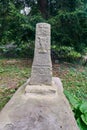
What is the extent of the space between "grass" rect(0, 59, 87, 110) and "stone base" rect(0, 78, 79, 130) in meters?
1.25

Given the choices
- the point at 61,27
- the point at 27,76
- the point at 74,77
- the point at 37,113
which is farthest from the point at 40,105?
the point at 61,27

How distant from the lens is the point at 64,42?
7.08 metres

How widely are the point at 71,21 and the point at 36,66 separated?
331 cm

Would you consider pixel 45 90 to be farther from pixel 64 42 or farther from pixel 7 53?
pixel 7 53

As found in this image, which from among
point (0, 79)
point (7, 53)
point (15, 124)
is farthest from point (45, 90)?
point (7, 53)

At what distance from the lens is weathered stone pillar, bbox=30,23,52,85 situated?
3.96 metres

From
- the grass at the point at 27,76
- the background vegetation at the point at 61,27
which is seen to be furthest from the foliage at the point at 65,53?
the grass at the point at 27,76

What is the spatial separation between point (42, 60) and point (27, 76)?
2152mm

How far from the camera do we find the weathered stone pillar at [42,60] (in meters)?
3.96

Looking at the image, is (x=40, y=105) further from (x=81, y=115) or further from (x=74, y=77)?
(x=74, y=77)

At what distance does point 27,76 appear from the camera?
6.06 meters

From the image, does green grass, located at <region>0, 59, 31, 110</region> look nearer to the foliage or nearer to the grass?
the grass

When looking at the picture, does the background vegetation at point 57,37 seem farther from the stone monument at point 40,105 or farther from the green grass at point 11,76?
the stone monument at point 40,105

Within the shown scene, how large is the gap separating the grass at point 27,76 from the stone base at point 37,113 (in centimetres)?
125
